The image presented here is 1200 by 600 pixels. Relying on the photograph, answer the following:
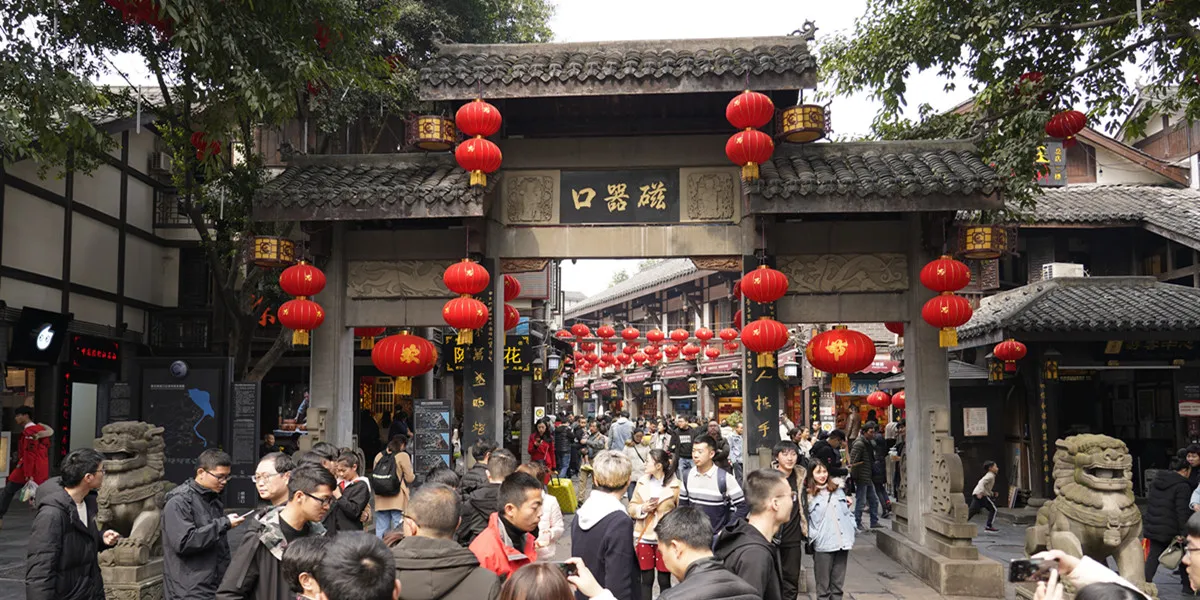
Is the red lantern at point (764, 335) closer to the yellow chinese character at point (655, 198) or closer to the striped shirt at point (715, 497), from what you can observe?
the yellow chinese character at point (655, 198)

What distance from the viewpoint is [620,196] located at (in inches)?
488

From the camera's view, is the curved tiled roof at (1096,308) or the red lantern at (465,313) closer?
the red lantern at (465,313)

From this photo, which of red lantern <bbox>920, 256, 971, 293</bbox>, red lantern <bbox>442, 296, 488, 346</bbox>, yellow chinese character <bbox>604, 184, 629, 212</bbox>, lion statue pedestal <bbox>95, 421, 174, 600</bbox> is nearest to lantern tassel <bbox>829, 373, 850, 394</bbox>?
red lantern <bbox>920, 256, 971, 293</bbox>

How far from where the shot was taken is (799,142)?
39.7 feet

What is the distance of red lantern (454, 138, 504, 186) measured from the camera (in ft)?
36.8

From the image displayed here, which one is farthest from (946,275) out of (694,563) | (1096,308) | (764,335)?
(1096,308)

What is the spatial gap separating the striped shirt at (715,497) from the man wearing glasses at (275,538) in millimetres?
3968

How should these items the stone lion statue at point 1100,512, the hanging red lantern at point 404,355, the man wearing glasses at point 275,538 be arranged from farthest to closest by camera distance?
the hanging red lantern at point 404,355, the stone lion statue at point 1100,512, the man wearing glasses at point 275,538

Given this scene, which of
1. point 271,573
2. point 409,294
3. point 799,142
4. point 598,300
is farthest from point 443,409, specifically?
point 598,300

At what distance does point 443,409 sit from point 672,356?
1627 cm

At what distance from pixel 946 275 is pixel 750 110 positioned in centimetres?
297

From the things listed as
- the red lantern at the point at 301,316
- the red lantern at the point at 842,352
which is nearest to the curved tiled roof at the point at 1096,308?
the red lantern at the point at 842,352

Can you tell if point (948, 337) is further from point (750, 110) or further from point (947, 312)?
point (750, 110)

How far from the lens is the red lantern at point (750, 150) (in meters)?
11.0
